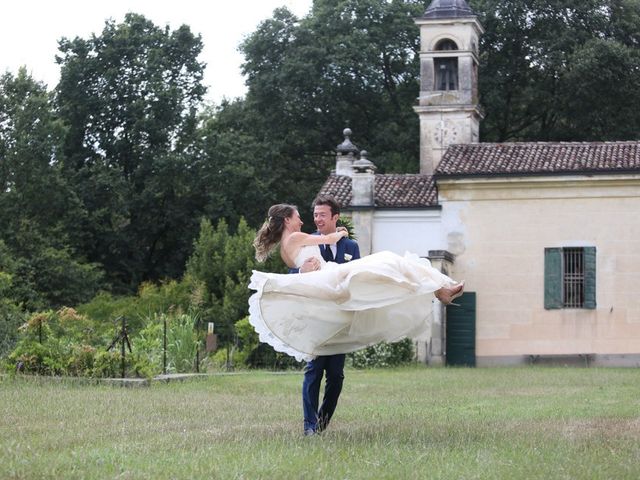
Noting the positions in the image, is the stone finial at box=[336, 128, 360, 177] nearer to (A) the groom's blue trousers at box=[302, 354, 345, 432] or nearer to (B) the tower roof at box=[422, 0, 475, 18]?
(B) the tower roof at box=[422, 0, 475, 18]

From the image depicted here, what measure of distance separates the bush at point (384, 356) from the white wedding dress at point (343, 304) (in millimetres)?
20514

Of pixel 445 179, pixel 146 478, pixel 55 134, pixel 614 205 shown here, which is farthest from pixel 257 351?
pixel 146 478

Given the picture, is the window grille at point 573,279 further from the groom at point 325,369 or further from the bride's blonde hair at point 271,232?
the bride's blonde hair at point 271,232

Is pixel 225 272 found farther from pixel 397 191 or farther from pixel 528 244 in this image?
pixel 528 244

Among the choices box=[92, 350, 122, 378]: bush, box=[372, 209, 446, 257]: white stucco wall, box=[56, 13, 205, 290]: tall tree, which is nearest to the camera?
box=[92, 350, 122, 378]: bush

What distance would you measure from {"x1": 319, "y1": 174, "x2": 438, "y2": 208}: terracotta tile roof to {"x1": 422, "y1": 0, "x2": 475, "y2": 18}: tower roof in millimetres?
6185

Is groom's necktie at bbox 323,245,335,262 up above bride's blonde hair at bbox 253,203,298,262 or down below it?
below

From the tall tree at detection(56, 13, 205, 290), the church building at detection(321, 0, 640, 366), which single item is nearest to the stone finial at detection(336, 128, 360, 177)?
the church building at detection(321, 0, 640, 366)

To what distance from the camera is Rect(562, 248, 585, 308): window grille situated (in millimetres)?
33406

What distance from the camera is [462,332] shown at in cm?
3384

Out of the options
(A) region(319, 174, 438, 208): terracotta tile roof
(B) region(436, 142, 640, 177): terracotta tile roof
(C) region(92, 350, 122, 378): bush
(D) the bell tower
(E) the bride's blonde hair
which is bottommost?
(C) region(92, 350, 122, 378): bush

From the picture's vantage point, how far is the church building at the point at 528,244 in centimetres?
3322

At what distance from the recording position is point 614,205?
33375 mm

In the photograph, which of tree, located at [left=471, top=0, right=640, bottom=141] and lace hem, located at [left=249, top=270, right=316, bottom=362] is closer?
lace hem, located at [left=249, top=270, right=316, bottom=362]
